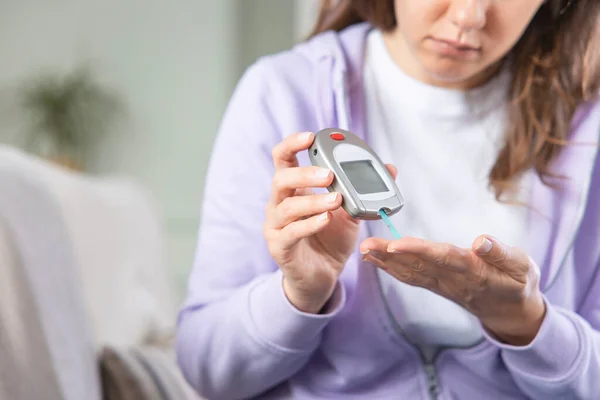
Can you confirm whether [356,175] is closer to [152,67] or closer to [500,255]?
[500,255]

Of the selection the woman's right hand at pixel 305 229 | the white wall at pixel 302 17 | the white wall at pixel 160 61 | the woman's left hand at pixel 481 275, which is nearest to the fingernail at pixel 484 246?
the woman's left hand at pixel 481 275

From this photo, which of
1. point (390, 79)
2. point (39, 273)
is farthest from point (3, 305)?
point (390, 79)

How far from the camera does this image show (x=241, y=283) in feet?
2.81

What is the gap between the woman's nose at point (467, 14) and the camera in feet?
2.55

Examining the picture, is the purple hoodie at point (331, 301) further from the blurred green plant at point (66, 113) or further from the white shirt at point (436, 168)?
the blurred green plant at point (66, 113)

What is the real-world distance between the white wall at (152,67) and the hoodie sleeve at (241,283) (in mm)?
3068

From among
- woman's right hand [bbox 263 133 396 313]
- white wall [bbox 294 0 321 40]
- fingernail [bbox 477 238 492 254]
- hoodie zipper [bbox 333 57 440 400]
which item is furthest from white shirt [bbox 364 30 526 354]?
white wall [bbox 294 0 321 40]

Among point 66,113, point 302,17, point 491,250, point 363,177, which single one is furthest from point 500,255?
point 66,113

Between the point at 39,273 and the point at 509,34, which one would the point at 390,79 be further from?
the point at 39,273

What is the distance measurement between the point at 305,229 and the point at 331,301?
17 centimetres

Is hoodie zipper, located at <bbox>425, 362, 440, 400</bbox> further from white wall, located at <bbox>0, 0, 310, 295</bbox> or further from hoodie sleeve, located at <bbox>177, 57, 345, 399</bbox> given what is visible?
white wall, located at <bbox>0, 0, 310, 295</bbox>

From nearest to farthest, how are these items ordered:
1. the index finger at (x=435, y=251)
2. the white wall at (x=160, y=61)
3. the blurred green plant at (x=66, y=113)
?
1. the index finger at (x=435, y=251)
2. the blurred green plant at (x=66, y=113)
3. the white wall at (x=160, y=61)

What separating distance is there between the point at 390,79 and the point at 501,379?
0.35 metres

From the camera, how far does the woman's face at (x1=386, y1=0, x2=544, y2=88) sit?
784mm
